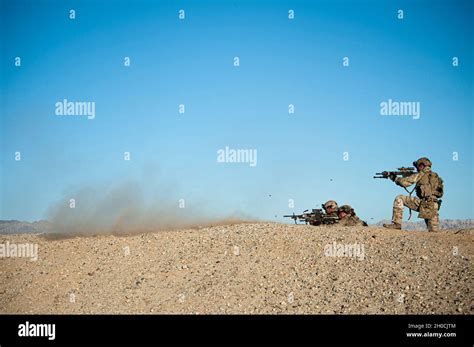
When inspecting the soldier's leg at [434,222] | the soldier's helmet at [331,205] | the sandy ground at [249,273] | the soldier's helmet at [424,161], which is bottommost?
the sandy ground at [249,273]

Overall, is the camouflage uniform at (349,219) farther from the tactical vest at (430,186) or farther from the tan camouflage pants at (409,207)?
the tactical vest at (430,186)

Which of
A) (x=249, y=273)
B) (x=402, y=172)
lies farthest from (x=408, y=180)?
(x=249, y=273)

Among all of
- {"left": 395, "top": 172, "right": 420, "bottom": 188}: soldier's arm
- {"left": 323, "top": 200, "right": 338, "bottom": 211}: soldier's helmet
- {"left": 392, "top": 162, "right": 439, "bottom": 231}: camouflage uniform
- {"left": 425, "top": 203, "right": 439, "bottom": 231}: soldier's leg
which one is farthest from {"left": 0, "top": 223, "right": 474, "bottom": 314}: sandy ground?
{"left": 323, "top": 200, "right": 338, "bottom": 211}: soldier's helmet

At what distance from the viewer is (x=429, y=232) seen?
2083 centimetres

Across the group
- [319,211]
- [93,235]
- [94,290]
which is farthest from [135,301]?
[319,211]

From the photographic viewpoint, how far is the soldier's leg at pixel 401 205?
22.1m

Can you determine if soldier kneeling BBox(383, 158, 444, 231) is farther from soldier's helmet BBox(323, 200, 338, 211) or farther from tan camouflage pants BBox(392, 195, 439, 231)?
soldier's helmet BBox(323, 200, 338, 211)

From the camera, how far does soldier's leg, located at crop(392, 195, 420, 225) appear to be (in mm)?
22141

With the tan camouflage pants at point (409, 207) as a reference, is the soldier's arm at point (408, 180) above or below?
above

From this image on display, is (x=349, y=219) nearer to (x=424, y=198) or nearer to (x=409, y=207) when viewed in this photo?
(x=409, y=207)

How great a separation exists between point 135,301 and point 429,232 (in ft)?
39.8

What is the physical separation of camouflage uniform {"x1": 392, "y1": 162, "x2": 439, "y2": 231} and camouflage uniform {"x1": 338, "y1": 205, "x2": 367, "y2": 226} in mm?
2103

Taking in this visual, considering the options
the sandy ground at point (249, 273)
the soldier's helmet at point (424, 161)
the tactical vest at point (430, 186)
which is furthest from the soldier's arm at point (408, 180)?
the sandy ground at point (249, 273)
